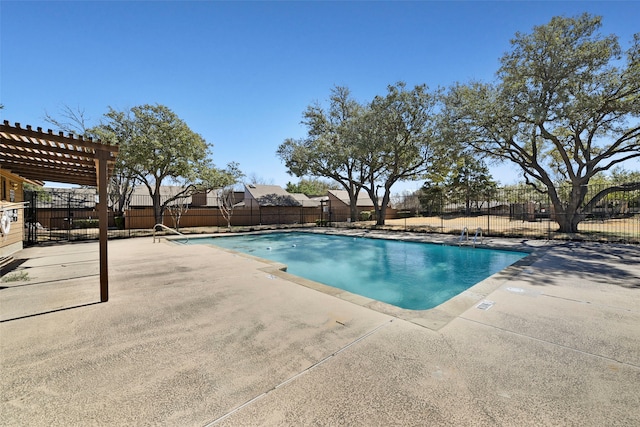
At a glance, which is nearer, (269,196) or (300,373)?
(300,373)

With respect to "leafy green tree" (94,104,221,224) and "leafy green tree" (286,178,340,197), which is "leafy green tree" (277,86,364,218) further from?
"leafy green tree" (286,178,340,197)

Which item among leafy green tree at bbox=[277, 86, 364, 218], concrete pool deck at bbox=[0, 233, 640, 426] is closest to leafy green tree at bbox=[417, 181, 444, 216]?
leafy green tree at bbox=[277, 86, 364, 218]

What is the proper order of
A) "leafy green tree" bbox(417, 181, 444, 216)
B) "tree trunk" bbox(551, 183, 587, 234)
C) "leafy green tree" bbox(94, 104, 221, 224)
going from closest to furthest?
"tree trunk" bbox(551, 183, 587, 234) < "leafy green tree" bbox(94, 104, 221, 224) < "leafy green tree" bbox(417, 181, 444, 216)

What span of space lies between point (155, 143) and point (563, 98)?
727 inches

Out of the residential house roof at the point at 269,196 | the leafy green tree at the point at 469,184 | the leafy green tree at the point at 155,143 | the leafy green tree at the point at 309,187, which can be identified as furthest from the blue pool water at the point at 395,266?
the leafy green tree at the point at 309,187

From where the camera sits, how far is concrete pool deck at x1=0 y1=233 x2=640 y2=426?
68.4 inches

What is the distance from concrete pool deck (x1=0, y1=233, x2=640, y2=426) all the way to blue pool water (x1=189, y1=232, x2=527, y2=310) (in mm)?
2221

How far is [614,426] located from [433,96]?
18.9 meters

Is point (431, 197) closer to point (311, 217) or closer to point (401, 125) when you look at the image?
point (311, 217)

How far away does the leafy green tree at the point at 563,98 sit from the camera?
10609 millimetres

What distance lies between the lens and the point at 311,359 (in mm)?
2359

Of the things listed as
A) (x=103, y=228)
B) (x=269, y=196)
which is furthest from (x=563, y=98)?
(x=269, y=196)

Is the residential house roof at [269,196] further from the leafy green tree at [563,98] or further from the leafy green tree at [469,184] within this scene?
the leafy green tree at [469,184]

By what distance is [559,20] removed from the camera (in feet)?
36.0
